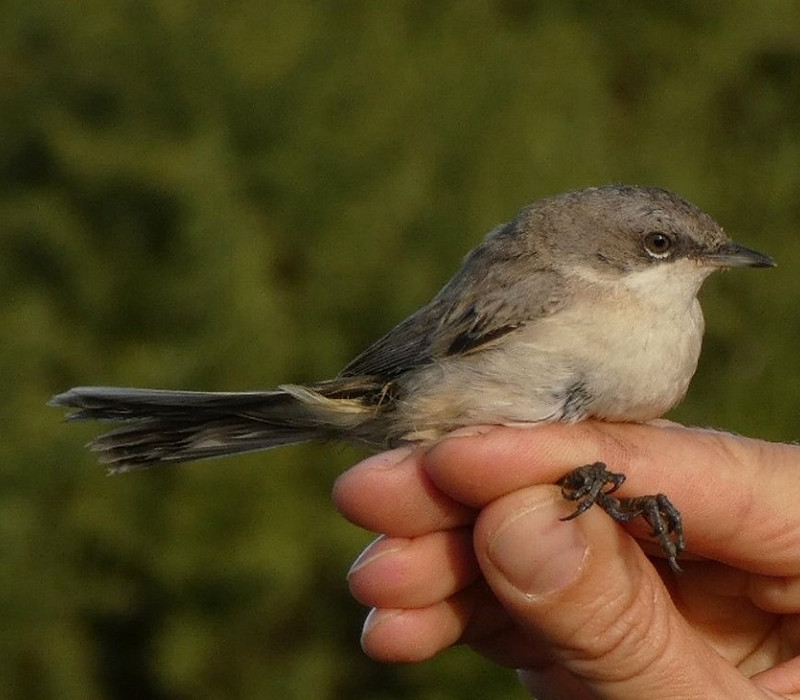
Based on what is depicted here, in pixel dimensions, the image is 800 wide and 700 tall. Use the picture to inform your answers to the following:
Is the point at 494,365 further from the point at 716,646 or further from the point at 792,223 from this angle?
the point at 792,223

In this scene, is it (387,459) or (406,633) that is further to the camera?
(406,633)

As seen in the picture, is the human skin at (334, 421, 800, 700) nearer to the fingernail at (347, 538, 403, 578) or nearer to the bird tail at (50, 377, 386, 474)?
the fingernail at (347, 538, 403, 578)

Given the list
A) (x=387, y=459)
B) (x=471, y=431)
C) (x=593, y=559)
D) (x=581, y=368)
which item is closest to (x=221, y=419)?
(x=387, y=459)

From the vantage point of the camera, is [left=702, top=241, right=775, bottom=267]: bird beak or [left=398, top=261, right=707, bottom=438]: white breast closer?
[left=398, top=261, right=707, bottom=438]: white breast

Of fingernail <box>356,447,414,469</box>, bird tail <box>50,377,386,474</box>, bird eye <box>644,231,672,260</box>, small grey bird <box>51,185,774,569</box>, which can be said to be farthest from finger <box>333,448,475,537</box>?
bird eye <box>644,231,672,260</box>

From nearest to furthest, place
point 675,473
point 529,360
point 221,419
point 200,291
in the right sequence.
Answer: point 675,473 < point 529,360 < point 221,419 < point 200,291

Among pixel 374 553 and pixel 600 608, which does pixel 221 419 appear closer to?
pixel 374 553
